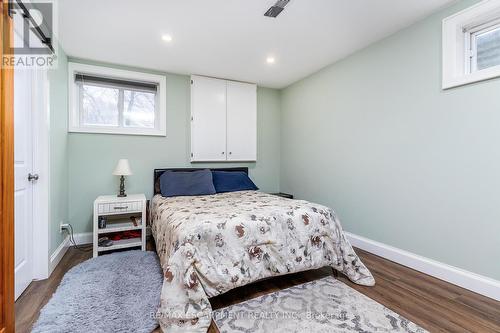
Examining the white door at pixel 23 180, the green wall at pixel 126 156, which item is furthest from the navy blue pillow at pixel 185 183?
the white door at pixel 23 180

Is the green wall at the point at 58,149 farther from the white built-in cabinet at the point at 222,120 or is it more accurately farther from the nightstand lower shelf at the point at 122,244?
the white built-in cabinet at the point at 222,120

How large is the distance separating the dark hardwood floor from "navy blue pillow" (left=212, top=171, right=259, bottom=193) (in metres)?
1.55

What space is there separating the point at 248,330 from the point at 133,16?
274 centimetres

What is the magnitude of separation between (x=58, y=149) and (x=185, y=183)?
1.42 meters

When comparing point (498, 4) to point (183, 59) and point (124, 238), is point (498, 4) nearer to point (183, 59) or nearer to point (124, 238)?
point (183, 59)

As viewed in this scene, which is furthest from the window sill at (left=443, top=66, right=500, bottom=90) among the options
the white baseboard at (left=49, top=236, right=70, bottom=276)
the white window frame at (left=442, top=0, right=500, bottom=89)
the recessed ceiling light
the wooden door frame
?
the white baseboard at (left=49, top=236, right=70, bottom=276)

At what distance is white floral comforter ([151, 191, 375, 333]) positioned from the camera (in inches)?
58.0

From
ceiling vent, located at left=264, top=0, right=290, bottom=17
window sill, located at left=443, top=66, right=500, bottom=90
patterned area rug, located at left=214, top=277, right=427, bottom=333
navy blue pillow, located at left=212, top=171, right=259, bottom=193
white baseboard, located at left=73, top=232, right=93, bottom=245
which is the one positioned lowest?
patterned area rug, located at left=214, top=277, right=427, bottom=333

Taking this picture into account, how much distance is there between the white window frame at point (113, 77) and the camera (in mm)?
2920

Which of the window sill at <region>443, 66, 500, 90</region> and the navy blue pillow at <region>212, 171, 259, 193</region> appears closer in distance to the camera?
the window sill at <region>443, 66, 500, 90</region>

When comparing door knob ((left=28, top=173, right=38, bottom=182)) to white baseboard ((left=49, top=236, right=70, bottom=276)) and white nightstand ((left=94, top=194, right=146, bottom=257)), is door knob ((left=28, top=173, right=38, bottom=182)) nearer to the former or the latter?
white nightstand ((left=94, top=194, right=146, bottom=257))

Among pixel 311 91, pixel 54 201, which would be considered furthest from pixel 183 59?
pixel 54 201

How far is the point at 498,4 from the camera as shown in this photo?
1784 millimetres

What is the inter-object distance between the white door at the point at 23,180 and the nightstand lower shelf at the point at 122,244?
0.64 metres
